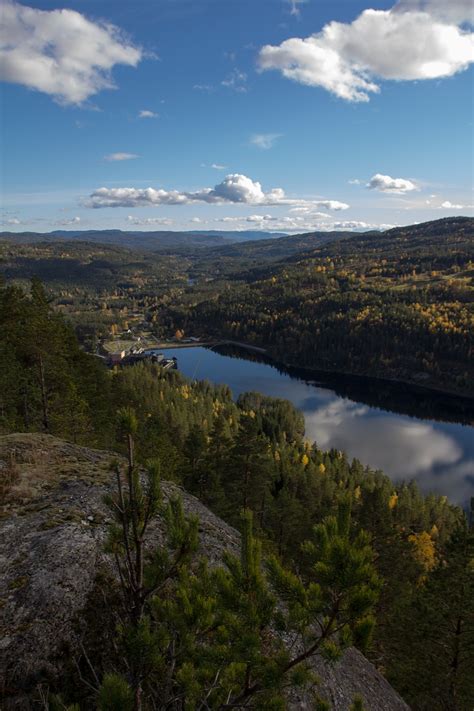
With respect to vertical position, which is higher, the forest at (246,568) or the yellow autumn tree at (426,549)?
the forest at (246,568)

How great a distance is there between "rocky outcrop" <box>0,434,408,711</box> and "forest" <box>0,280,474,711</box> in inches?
31.5

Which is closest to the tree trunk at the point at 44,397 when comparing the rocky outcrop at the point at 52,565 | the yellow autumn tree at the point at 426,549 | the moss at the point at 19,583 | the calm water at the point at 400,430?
the rocky outcrop at the point at 52,565

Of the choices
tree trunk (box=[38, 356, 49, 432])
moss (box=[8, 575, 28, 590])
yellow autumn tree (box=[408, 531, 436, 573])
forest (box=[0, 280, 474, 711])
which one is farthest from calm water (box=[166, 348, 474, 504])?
moss (box=[8, 575, 28, 590])

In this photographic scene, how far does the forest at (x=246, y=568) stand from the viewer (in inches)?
211

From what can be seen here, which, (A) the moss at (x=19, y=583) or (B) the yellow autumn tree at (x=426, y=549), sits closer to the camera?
(A) the moss at (x=19, y=583)

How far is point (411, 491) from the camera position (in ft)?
304

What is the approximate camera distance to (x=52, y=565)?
1080 cm

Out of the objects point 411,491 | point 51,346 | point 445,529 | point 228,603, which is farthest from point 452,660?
point 411,491

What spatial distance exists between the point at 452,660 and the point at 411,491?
74.7m

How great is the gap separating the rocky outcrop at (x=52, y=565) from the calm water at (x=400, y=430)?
10799 centimetres

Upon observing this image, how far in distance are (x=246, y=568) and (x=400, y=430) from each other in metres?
154

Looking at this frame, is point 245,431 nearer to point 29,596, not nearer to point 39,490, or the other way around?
point 39,490

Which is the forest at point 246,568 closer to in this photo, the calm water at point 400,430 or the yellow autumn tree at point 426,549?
the yellow autumn tree at point 426,549

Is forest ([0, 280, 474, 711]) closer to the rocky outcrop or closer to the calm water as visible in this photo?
the rocky outcrop
